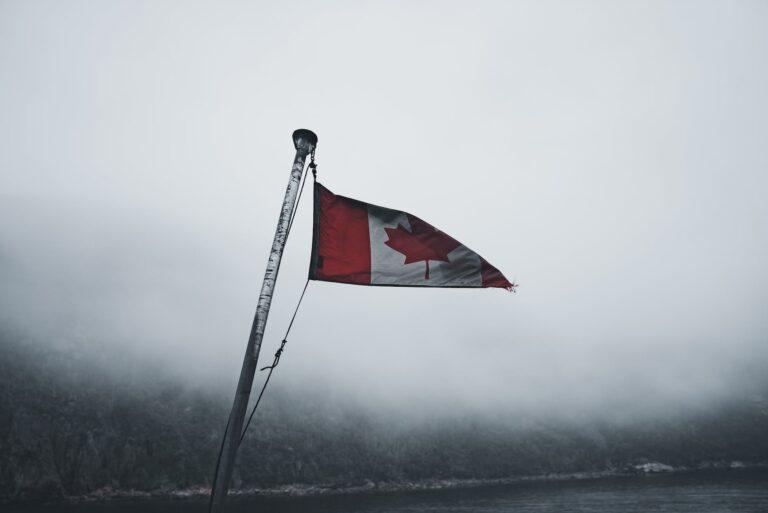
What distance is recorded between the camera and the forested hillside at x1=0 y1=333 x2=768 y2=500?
302 ft

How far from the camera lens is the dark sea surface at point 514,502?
78.2 meters

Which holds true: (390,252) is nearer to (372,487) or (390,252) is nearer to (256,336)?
(256,336)

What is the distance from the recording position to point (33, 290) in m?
150

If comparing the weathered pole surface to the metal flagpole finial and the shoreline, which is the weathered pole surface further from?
the shoreline

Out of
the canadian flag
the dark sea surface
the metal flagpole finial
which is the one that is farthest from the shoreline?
the metal flagpole finial

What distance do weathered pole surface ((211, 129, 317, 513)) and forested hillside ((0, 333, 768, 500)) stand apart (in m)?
115

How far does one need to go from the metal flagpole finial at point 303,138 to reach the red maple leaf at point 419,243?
8.58 ft

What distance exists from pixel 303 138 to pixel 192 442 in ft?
439

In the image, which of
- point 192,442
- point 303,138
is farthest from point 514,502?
point 303,138

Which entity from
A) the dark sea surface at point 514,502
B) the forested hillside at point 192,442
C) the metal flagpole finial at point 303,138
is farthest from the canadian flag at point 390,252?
the forested hillside at point 192,442

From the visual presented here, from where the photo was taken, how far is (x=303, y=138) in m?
7.15

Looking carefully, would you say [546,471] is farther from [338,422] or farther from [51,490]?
[51,490]

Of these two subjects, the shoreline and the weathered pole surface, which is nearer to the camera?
the weathered pole surface

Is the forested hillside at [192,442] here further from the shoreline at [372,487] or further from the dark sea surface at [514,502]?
the dark sea surface at [514,502]
